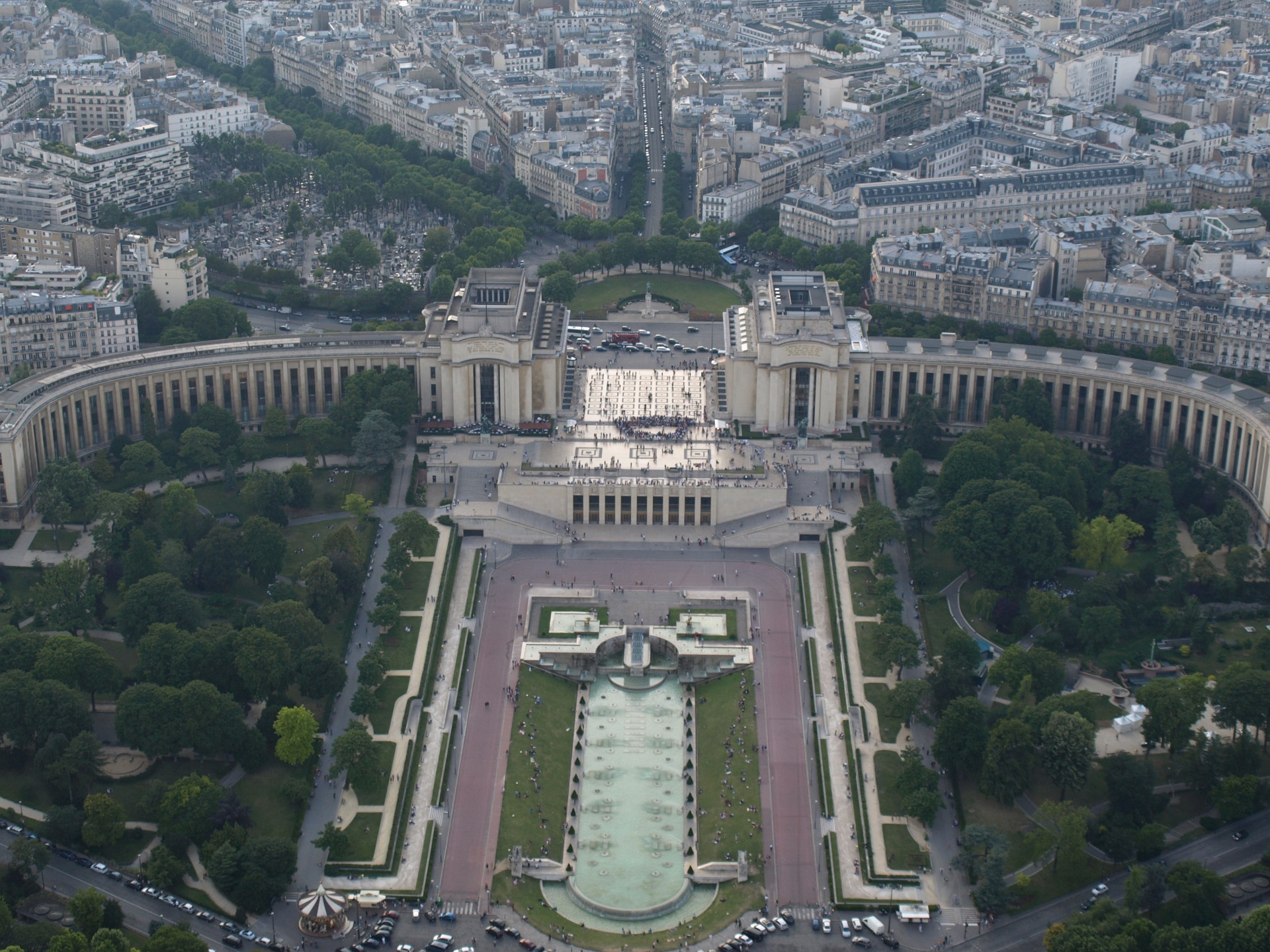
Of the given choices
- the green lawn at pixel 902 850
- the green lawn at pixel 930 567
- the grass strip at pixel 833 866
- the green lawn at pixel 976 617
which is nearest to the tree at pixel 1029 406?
the green lawn at pixel 930 567

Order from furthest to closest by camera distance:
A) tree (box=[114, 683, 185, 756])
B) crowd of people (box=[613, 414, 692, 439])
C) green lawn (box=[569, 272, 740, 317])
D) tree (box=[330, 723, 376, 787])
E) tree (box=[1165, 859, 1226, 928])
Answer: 1. green lawn (box=[569, 272, 740, 317])
2. crowd of people (box=[613, 414, 692, 439])
3. tree (box=[330, 723, 376, 787])
4. tree (box=[114, 683, 185, 756])
5. tree (box=[1165, 859, 1226, 928])

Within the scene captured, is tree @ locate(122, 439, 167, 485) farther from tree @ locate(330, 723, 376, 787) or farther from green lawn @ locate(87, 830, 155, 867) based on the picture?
green lawn @ locate(87, 830, 155, 867)

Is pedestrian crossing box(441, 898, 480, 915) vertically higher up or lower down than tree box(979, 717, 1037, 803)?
lower down

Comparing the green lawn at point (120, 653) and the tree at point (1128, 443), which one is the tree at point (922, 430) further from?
the green lawn at point (120, 653)

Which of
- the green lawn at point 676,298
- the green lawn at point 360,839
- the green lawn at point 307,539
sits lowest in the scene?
the green lawn at point 360,839

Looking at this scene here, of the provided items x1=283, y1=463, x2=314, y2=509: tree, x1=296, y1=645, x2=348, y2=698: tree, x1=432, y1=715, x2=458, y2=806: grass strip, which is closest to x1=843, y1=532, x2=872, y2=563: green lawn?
x1=432, y1=715, x2=458, y2=806: grass strip

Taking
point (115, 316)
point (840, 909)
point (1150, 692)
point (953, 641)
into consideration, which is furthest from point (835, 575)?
point (115, 316)
